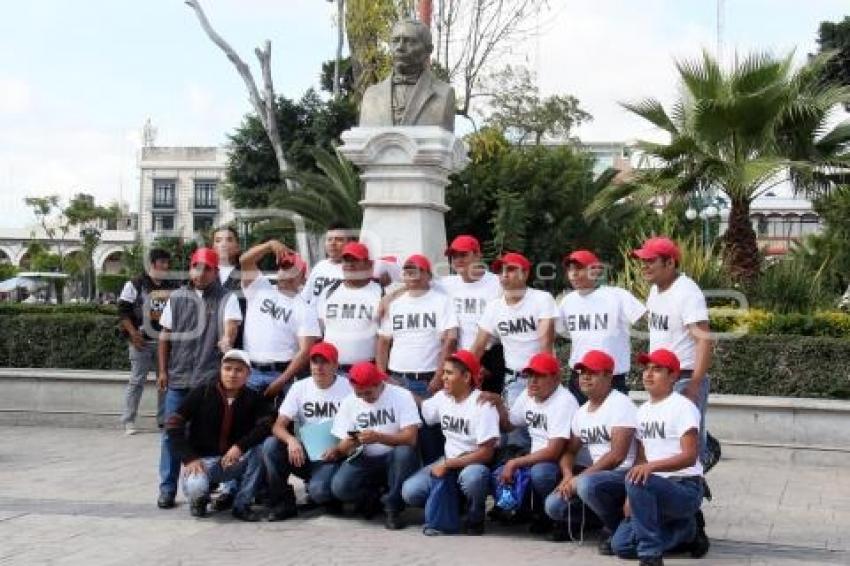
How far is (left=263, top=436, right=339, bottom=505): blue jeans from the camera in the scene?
24.7 feet

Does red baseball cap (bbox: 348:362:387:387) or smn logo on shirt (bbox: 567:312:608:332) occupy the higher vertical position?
smn logo on shirt (bbox: 567:312:608:332)

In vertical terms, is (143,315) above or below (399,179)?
below

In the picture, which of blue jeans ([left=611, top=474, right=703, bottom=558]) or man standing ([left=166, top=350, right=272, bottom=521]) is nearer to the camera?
blue jeans ([left=611, top=474, right=703, bottom=558])

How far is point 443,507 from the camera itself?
7.09 meters

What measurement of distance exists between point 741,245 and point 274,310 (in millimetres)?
9324

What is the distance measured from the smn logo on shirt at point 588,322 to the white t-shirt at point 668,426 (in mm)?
977

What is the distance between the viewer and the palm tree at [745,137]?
1522cm

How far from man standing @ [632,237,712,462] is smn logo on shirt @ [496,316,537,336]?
2.73 ft

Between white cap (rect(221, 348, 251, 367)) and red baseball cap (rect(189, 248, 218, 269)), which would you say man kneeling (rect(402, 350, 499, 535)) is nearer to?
white cap (rect(221, 348, 251, 367))

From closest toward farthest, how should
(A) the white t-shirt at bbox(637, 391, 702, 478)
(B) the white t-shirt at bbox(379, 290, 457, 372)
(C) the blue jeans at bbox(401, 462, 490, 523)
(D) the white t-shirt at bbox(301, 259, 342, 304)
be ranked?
(A) the white t-shirt at bbox(637, 391, 702, 478) → (C) the blue jeans at bbox(401, 462, 490, 523) → (B) the white t-shirt at bbox(379, 290, 457, 372) → (D) the white t-shirt at bbox(301, 259, 342, 304)

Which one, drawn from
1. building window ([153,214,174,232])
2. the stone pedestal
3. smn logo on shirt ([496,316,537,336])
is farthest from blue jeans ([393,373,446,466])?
building window ([153,214,174,232])

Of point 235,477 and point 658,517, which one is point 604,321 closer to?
point 658,517

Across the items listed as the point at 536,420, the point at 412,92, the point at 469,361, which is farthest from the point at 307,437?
the point at 412,92

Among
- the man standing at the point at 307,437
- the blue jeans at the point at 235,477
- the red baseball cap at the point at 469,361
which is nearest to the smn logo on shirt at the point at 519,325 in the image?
the red baseball cap at the point at 469,361
